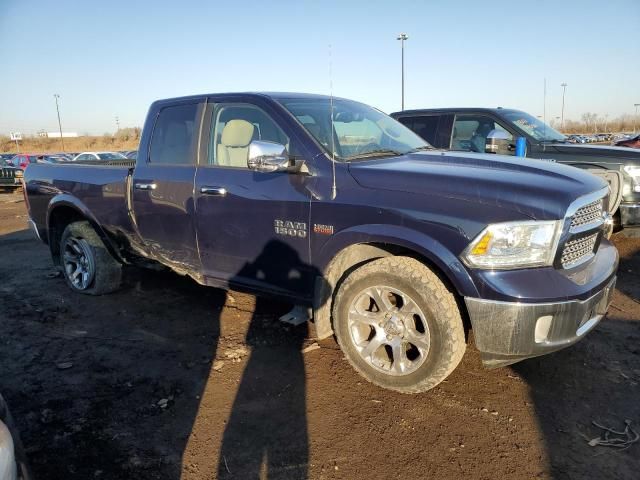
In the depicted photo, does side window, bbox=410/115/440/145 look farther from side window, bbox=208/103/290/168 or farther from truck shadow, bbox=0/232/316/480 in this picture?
side window, bbox=208/103/290/168

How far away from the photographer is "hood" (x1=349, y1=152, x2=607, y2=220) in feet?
8.55

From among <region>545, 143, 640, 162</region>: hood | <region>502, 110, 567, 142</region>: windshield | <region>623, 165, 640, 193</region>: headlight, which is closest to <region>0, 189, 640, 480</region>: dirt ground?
<region>623, 165, 640, 193</region>: headlight

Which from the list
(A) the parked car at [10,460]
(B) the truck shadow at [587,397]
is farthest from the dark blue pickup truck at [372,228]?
(A) the parked car at [10,460]

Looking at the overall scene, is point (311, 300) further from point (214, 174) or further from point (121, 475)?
point (121, 475)

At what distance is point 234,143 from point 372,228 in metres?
1.50

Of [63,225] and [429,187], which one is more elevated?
[429,187]

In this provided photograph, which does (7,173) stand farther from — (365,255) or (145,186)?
(365,255)

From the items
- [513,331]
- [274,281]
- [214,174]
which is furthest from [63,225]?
[513,331]

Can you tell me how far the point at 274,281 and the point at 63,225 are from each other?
10.5 ft

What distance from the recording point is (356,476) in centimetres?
234

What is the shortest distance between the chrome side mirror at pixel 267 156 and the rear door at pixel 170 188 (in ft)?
3.20

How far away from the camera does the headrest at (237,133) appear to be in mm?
3755

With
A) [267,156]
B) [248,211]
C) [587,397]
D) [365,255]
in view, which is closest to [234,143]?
[248,211]

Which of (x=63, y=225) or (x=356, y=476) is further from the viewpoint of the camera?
(x=63, y=225)
